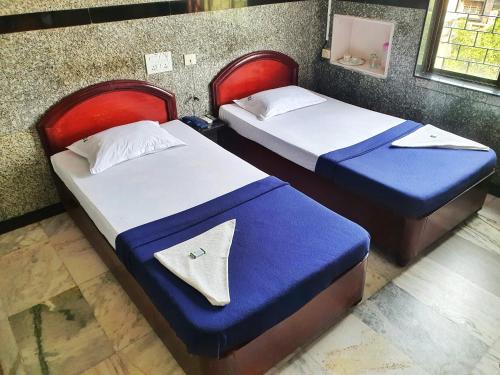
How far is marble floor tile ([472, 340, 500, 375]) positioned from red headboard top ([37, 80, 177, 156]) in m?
2.42

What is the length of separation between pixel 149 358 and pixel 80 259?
0.86 metres

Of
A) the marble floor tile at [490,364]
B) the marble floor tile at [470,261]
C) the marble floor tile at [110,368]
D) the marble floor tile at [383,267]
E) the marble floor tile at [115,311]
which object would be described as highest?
the marble floor tile at [470,261]

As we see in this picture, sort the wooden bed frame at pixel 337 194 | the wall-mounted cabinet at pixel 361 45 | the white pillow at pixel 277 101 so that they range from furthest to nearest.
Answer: the wall-mounted cabinet at pixel 361 45, the white pillow at pixel 277 101, the wooden bed frame at pixel 337 194

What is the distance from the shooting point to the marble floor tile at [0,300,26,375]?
1.74 metres

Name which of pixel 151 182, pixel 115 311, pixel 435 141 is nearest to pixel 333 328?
pixel 115 311

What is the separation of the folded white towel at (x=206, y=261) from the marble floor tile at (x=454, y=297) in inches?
40.7

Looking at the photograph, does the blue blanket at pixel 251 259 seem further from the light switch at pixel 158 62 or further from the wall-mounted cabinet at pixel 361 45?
the wall-mounted cabinet at pixel 361 45

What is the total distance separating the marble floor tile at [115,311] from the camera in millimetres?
1882

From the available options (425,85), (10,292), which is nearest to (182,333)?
(10,292)

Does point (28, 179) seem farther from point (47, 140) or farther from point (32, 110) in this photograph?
point (32, 110)

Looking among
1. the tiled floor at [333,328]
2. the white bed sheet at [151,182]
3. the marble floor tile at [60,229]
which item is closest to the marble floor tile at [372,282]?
the tiled floor at [333,328]

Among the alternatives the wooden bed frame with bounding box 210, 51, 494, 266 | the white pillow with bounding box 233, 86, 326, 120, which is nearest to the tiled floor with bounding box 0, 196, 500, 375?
the wooden bed frame with bounding box 210, 51, 494, 266

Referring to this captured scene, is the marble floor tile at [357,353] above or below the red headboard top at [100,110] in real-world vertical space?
below

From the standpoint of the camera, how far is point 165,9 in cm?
269
